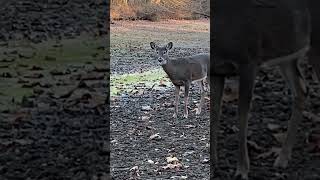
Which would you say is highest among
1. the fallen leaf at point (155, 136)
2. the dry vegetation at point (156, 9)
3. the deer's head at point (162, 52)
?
the dry vegetation at point (156, 9)

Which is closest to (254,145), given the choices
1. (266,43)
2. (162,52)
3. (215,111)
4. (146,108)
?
(215,111)

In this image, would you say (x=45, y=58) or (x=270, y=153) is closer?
(x=270, y=153)

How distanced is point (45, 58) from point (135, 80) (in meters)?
1.72

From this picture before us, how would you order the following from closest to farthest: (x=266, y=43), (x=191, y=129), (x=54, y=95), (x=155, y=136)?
(x=266, y=43), (x=54, y=95), (x=155, y=136), (x=191, y=129)

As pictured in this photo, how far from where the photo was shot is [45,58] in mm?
2492

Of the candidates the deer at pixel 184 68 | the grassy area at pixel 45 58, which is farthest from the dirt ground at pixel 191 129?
the grassy area at pixel 45 58

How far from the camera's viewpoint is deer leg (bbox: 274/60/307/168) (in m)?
1.78

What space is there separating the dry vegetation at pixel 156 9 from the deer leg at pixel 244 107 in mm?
1033

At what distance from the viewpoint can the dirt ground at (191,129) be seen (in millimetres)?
1814

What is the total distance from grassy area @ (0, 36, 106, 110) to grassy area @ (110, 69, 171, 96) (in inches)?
53.2

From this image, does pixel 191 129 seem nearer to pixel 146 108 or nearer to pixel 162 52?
pixel 146 108

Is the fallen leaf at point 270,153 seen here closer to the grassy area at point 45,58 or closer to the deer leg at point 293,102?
the deer leg at point 293,102

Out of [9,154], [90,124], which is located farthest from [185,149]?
[9,154]

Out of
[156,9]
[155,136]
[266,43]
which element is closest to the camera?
[266,43]
